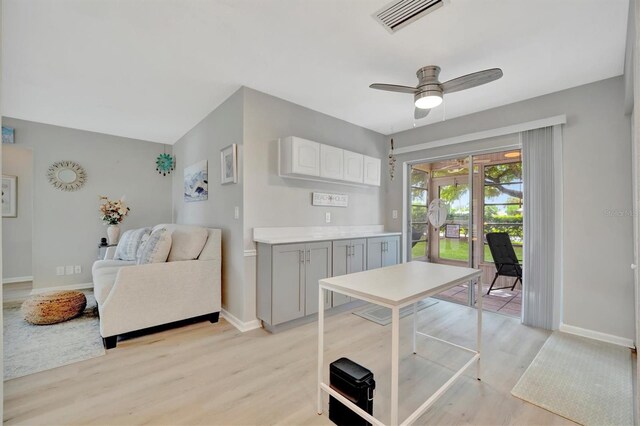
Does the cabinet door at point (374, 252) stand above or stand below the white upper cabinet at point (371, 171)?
below

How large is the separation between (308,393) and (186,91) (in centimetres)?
316

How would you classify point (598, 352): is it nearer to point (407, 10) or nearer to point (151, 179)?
point (407, 10)

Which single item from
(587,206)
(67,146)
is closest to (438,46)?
(587,206)

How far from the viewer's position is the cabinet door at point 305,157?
3.11 metres

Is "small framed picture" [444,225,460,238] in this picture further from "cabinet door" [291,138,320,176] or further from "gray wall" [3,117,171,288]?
"gray wall" [3,117,171,288]

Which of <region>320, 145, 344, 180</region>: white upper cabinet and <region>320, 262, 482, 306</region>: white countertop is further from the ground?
<region>320, 145, 344, 180</region>: white upper cabinet

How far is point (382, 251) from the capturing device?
4.00m

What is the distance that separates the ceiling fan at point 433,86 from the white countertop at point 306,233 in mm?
1629

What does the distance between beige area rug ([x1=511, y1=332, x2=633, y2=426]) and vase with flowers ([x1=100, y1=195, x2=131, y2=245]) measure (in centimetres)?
539

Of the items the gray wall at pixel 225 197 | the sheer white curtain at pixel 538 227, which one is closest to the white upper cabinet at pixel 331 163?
the gray wall at pixel 225 197

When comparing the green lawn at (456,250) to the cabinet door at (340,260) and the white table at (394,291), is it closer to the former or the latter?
the cabinet door at (340,260)

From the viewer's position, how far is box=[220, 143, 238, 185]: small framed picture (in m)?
3.02

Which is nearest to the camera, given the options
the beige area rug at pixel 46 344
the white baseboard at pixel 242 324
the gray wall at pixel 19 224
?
the beige area rug at pixel 46 344

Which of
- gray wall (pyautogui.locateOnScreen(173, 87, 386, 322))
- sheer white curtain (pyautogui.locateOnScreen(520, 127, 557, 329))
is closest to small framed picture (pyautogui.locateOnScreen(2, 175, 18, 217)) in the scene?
gray wall (pyautogui.locateOnScreen(173, 87, 386, 322))
